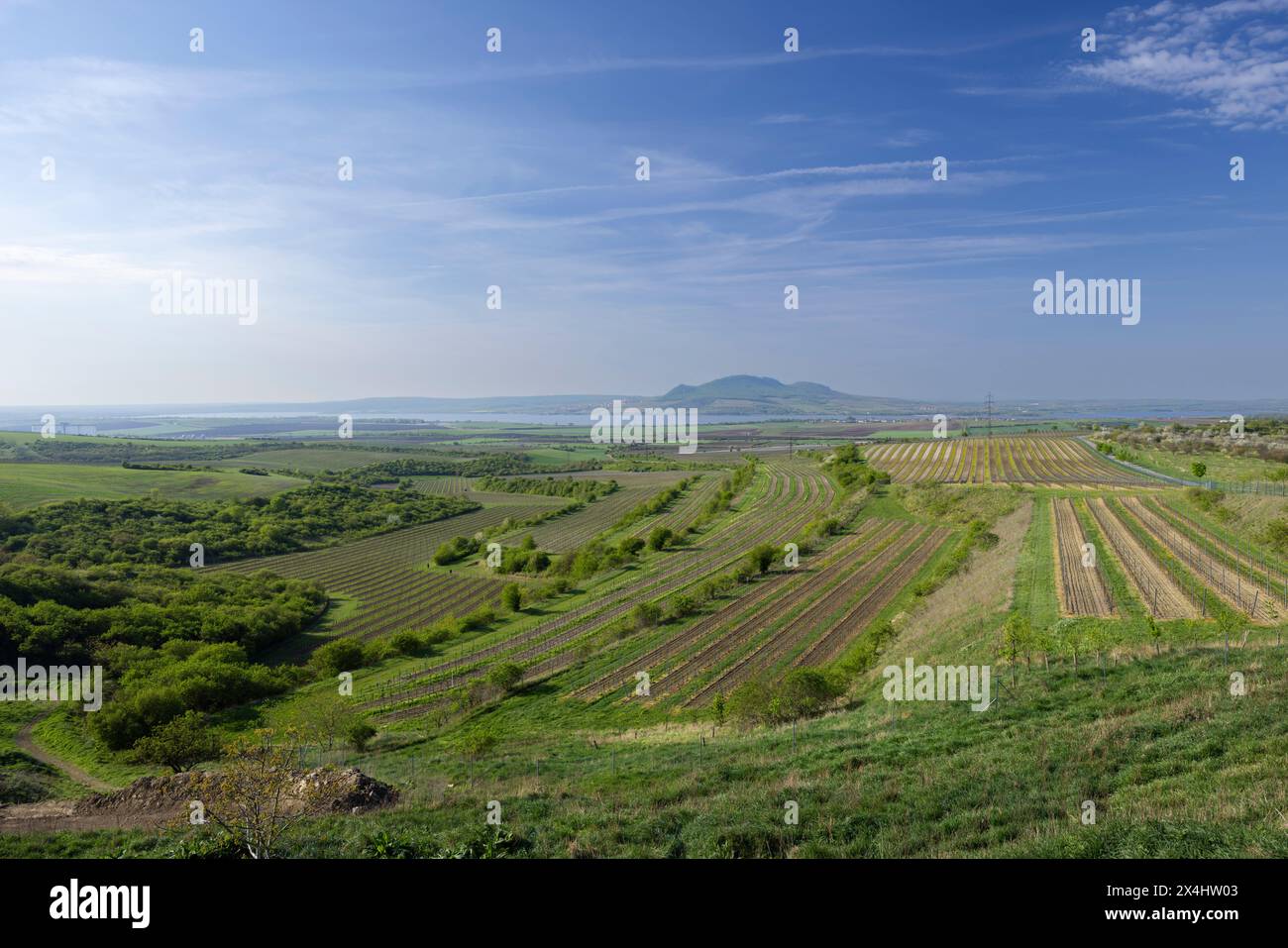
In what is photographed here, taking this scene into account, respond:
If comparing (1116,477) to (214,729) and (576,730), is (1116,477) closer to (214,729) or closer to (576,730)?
(576,730)

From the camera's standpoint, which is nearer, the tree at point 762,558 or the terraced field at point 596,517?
the tree at point 762,558

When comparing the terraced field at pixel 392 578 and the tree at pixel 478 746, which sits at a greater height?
the tree at pixel 478 746

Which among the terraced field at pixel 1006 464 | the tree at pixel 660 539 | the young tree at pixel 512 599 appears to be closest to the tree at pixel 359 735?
the young tree at pixel 512 599

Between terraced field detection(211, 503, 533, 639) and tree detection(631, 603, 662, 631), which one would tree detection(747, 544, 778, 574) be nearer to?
tree detection(631, 603, 662, 631)

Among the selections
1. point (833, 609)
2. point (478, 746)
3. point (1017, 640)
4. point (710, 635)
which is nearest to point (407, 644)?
point (710, 635)

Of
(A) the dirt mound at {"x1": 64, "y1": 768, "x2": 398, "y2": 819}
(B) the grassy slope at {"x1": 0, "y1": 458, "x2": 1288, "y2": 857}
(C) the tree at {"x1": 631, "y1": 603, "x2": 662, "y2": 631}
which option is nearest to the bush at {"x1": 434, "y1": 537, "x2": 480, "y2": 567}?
(C) the tree at {"x1": 631, "y1": 603, "x2": 662, "y2": 631}

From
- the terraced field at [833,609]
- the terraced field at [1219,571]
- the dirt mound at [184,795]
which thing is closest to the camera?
the dirt mound at [184,795]

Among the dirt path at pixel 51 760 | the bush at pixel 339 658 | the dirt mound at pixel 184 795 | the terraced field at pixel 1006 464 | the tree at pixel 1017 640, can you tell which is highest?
the terraced field at pixel 1006 464

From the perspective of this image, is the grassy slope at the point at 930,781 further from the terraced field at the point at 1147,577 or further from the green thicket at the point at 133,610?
the green thicket at the point at 133,610
